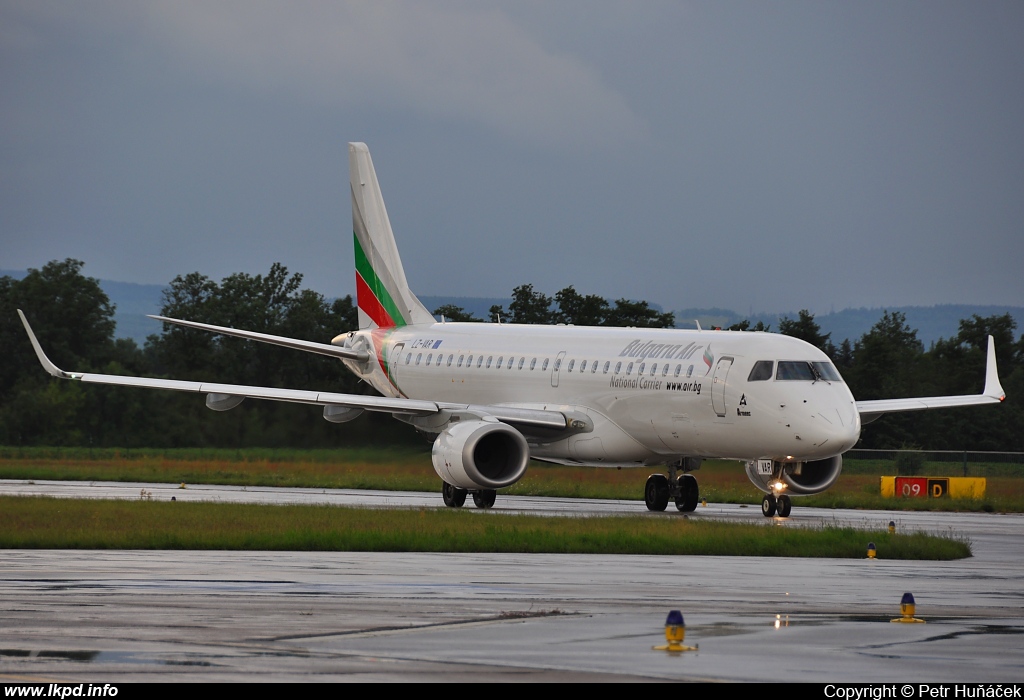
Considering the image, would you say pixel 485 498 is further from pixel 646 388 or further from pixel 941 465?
pixel 941 465

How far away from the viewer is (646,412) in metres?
33.3

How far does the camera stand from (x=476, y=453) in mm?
34438

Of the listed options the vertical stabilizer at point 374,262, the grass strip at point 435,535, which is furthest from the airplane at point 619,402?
the grass strip at point 435,535

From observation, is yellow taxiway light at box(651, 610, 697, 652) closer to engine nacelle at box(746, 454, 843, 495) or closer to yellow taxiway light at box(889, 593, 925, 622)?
yellow taxiway light at box(889, 593, 925, 622)

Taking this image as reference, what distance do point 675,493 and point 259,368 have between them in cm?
2502

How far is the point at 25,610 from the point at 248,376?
139 ft

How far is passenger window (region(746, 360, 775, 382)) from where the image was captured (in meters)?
31.1

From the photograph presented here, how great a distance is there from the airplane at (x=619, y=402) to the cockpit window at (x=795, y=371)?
0.09 feet

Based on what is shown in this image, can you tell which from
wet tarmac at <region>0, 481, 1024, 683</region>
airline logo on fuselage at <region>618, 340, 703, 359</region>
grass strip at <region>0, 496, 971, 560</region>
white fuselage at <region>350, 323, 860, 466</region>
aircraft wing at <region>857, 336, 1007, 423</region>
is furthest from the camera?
aircraft wing at <region>857, 336, 1007, 423</region>

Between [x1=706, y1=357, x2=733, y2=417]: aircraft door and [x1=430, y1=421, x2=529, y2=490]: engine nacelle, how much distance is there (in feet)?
14.1

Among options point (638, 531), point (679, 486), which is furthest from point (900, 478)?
point (638, 531)

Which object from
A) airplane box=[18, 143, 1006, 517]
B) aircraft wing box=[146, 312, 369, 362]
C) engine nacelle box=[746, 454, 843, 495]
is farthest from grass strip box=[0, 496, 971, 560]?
aircraft wing box=[146, 312, 369, 362]

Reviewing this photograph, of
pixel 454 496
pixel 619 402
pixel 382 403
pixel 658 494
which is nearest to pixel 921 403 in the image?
pixel 658 494
